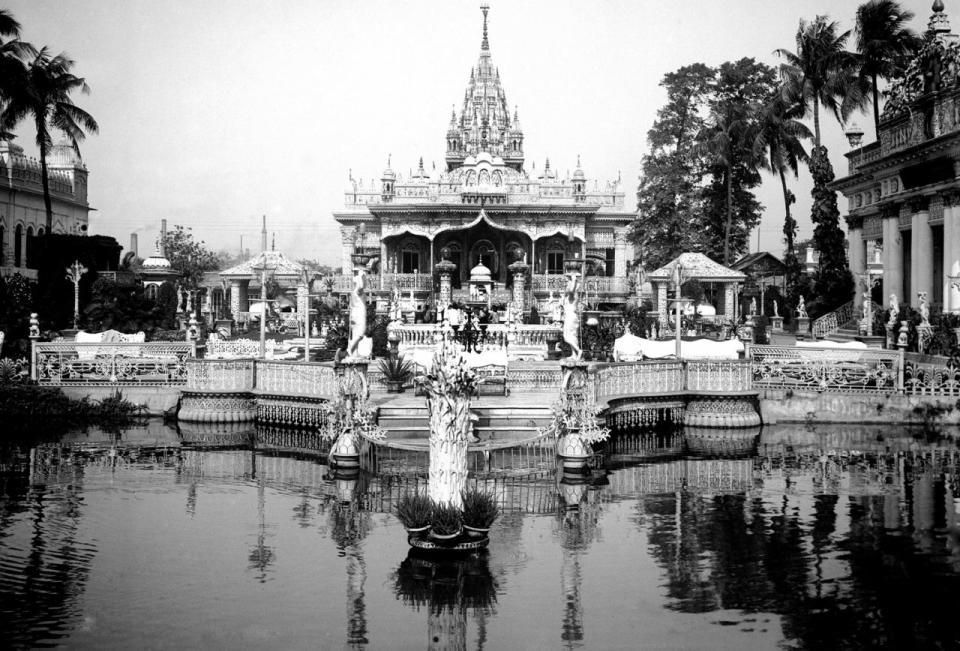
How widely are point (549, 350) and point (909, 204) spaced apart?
13.0 metres

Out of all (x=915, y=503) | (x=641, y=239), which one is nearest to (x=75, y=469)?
(x=915, y=503)

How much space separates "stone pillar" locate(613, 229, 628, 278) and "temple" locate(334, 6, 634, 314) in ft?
0.16

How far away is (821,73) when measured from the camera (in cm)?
4019

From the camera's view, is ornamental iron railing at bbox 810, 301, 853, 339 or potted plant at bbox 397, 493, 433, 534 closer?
potted plant at bbox 397, 493, 433, 534

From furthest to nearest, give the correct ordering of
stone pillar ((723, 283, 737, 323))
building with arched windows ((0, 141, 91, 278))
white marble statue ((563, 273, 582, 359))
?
building with arched windows ((0, 141, 91, 278)) < stone pillar ((723, 283, 737, 323)) < white marble statue ((563, 273, 582, 359))

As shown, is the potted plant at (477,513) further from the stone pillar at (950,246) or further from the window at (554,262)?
the window at (554,262)

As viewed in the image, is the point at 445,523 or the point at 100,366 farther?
the point at 100,366

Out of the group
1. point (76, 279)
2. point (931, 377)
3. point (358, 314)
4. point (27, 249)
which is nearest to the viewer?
point (358, 314)

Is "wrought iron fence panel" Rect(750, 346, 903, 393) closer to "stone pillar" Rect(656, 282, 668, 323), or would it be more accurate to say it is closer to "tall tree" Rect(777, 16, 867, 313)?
"stone pillar" Rect(656, 282, 668, 323)

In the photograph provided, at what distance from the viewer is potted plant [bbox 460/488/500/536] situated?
12.2 meters

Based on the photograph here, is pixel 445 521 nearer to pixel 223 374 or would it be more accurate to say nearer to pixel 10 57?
pixel 223 374

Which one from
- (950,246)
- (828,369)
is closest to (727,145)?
(950,246)

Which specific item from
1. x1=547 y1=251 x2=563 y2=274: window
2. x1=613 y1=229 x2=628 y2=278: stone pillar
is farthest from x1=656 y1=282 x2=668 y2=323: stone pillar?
x1=547 y1=251 x2=563 y2=274: window

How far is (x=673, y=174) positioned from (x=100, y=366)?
32696mm
